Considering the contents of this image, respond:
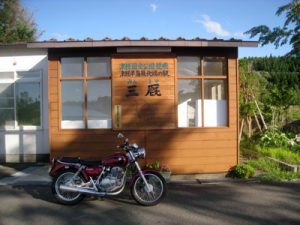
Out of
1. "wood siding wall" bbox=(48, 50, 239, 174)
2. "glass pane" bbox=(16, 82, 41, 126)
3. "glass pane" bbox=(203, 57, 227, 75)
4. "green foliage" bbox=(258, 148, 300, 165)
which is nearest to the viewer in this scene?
"wood siding wall" bbox=(48, 50, 239, 174)

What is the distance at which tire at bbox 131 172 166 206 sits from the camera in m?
6.85

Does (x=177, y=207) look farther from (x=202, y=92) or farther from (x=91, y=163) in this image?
(x=202, y=92)

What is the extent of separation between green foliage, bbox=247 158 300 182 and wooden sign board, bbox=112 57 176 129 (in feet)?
7.97

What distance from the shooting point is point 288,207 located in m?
6.61

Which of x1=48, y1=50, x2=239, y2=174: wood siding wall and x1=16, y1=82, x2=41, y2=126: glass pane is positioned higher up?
x1=16, y1=82, x2=41, y2=126: glass pane

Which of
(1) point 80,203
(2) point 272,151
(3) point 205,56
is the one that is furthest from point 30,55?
(2) point 272,151

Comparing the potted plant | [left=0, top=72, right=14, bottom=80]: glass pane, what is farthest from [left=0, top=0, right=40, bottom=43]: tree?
the potted plant

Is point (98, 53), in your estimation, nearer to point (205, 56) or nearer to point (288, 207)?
point (205, 56)

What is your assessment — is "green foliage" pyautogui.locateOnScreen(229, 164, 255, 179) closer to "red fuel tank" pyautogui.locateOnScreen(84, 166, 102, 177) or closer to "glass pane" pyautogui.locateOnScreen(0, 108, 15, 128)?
"red fuel tank" pyautogui.locateOnScreen(84, 166, 102, 177)

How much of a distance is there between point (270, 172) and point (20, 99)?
7456mm

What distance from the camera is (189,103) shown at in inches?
387

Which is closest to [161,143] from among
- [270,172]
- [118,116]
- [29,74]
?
[118,116]

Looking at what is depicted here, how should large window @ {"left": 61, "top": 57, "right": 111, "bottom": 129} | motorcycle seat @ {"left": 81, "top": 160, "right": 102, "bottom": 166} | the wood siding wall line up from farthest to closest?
large window @ {"left": 61, "top": 57, "right": 111, "bottom": 129} < the wood siding wall < motorcycle seat @ {"left": 81, "top": 160, "right": 102, "bottom": 166}

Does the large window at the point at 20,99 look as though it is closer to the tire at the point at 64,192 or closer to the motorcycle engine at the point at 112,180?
the tire at the point at 64,192
